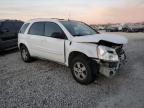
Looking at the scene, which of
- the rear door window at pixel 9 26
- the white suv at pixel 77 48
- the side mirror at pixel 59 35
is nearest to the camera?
the white suv at pixel 77 48

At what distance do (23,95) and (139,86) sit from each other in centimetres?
305

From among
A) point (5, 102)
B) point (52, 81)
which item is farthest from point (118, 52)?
point (5, 102)

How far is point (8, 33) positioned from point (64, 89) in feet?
22.7

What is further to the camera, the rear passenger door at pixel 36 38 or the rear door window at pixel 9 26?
the rear door window at pixel 9 26

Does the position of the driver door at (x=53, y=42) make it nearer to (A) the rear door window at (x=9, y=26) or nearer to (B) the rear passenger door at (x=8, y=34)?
(B) the rear passenger door at (x=8, y=34)

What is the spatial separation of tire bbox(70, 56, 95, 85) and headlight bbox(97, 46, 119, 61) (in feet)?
1.36

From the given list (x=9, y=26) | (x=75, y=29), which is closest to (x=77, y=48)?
(x=75, y=29)

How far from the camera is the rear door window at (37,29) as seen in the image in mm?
7262

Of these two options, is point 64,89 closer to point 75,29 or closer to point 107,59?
point 107,59

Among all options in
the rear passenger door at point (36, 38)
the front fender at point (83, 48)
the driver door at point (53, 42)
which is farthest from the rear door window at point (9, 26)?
the front fender at point (83, 48)

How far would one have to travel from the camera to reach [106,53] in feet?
16.9

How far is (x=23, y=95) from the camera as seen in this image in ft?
16.7

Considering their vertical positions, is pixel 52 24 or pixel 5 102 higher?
pixel 52 24

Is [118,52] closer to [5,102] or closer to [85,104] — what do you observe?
[85,104]
